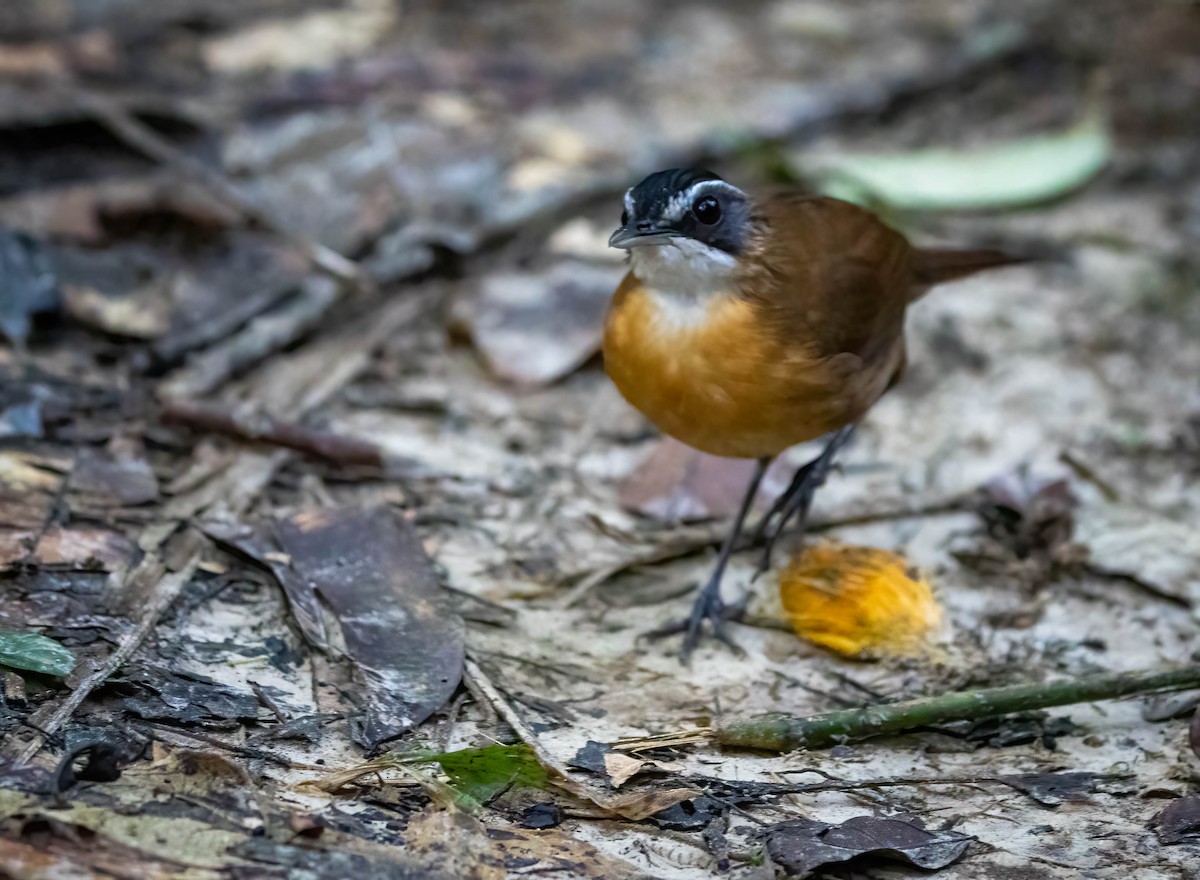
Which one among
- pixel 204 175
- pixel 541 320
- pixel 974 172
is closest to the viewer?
pixel 541 320

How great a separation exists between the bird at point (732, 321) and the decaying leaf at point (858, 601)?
13.6 inches

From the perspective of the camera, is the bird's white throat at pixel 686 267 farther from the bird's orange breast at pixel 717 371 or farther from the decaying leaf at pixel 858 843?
the decaying leaf at pixel 858 843

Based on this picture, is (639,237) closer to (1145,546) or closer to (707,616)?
(707,616)

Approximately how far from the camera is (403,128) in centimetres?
764

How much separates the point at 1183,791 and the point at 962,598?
120 cm

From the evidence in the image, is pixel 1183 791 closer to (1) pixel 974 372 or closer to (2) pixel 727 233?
(2) pixel 727 233

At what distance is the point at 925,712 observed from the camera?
400cm

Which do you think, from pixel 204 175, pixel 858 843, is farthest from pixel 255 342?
pixel 858 843

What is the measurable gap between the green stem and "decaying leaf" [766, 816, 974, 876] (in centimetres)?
37

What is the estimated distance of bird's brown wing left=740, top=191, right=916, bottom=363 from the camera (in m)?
4.45

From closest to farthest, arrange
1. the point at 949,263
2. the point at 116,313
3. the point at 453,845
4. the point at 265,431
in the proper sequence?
the point at 453,845
the point at 265,431
the point at 949,263
the point at 116,313

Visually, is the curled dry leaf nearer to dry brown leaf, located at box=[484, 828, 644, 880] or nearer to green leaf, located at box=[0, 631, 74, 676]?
dry brown leaf, located at box=[484, 828, 644, 880]

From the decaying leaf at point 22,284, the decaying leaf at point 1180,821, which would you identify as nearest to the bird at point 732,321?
the decaying leaf at point 1180,821

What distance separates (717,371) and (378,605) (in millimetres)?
1327
